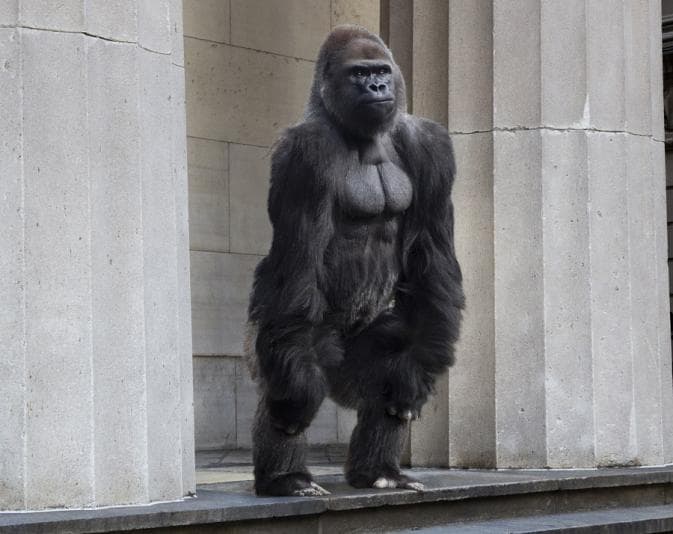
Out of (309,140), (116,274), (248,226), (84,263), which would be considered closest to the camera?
(84,263)

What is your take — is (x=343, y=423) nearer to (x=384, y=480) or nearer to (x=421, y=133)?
(x=384, y=480)

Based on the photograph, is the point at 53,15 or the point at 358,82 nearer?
the point at 53,15

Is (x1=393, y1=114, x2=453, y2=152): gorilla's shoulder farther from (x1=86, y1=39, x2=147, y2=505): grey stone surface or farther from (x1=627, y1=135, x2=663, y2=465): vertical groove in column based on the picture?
(x1=627, y1=135, x2=663, y2=465): vertical groove in column

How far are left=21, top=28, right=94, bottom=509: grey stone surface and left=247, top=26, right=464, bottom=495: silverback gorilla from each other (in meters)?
0.93

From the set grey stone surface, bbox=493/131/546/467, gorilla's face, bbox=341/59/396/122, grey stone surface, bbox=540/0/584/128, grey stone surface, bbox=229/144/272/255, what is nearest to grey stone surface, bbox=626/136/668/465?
grey stone surface, bbox=540/0/584/128

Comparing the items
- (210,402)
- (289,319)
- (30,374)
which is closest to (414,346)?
(289,319)

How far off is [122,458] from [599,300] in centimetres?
393

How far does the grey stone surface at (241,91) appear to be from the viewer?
479 inches

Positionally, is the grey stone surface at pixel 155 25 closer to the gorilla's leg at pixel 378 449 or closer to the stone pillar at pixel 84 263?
the stone pillar at pixel 84 263

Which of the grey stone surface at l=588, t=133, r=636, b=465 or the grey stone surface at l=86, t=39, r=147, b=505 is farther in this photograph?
the grey stone surface at l=588, t=133, r=636, b=465

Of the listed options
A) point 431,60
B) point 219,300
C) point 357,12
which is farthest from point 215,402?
point 357,12

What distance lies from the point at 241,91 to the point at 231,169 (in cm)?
69

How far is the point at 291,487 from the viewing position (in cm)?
711

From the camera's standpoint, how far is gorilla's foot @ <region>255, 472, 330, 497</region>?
279 inches
